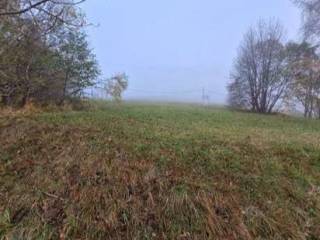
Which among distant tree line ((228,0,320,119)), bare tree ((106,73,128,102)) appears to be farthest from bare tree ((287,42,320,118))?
bare tree ((106,73,128,102))

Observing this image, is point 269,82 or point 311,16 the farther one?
point 269,82

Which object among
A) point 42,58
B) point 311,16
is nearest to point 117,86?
point 42,58

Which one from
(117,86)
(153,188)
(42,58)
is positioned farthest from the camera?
(117,86)

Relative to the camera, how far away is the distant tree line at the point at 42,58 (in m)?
6.34

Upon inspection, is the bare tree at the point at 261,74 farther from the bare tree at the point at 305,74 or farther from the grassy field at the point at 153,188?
the grassy field at the point at 153,188

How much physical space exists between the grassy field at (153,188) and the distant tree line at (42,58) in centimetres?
300

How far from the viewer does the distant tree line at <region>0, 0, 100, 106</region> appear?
6.34 meters

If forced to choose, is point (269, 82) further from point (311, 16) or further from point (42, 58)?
point (42, 58)

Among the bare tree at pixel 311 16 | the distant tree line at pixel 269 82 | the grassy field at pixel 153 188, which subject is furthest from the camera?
the distant tree line at pixel 269 82

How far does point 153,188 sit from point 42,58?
750cm

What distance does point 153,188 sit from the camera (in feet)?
11.3

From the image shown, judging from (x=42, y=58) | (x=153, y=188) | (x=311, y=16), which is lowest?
(x=153, y=188)

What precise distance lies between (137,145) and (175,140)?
715 mm

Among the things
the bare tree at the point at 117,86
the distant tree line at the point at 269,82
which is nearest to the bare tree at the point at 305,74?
the distant tree line at the point at 269,82
